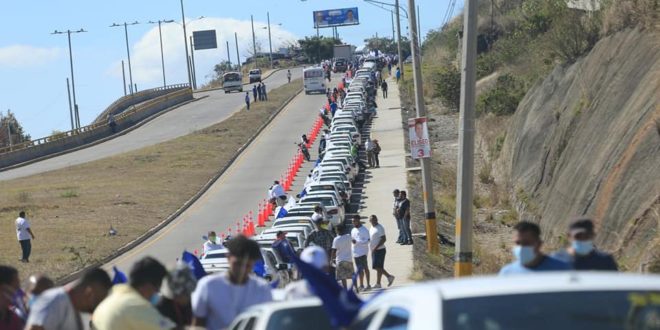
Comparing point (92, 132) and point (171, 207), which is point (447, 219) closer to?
point (171, 207)

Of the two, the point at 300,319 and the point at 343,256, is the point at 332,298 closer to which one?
the point at 300,319

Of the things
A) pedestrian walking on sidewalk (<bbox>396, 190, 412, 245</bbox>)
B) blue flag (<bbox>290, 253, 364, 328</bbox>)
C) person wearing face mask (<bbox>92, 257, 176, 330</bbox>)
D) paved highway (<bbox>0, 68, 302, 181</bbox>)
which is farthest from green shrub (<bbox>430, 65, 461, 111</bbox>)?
blue flag (<bbox>290, 253, 364, 328</bbox>)

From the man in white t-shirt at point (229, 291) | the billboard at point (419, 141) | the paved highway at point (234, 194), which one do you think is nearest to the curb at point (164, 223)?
the paved highway at point (234, 194)

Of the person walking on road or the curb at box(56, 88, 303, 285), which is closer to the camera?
the curb at box(56, 88, 303, 285)

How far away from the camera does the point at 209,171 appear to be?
6031 centimetres

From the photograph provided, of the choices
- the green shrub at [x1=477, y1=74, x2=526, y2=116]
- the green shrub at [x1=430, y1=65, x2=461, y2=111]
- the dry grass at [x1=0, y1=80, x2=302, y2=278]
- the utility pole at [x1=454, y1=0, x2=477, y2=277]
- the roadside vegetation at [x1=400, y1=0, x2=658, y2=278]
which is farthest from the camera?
the green shrub at [x1=430, y1=65, x2=461, y2=111]

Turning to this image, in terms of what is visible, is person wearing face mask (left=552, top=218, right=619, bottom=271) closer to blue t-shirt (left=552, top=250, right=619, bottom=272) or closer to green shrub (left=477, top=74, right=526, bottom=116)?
blue t-shirt (left=552, top=250, right=619, bottom=272)

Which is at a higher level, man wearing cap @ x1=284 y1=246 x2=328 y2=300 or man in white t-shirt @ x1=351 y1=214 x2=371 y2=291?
man wearing cap @ x1=284 y1=246 x2=328 y2=300

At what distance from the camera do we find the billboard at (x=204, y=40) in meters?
169

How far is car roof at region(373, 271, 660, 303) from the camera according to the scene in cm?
613

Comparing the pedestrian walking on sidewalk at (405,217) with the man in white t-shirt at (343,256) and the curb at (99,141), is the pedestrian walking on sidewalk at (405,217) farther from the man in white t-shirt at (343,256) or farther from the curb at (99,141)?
the curb at (99,141)

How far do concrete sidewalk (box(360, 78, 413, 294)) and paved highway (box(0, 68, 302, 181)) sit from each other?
12695 millimetres

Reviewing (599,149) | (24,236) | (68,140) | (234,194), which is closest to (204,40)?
(68,140)

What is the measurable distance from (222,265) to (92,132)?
57800 mm
